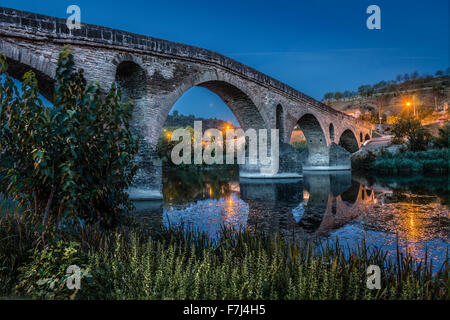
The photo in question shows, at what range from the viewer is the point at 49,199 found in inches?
116

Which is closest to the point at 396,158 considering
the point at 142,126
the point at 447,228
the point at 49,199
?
the point at 447,228

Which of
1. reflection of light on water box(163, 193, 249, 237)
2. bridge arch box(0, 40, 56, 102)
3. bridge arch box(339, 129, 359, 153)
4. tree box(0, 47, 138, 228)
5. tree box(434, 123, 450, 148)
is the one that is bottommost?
Result: reflection of light on water box(163, 193, 249, 237)

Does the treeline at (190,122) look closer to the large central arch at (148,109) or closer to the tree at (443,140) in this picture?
the tree at (443,140)

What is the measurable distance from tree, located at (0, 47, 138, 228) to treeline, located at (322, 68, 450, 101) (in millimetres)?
84086

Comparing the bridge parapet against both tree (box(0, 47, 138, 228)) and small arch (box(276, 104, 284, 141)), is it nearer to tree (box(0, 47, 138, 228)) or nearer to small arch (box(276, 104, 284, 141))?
tree (box(0, 47, 138, 228))

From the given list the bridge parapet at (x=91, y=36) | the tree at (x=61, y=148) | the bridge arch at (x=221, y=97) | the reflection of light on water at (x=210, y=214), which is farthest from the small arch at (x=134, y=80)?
the tree at (x=61, y=148)

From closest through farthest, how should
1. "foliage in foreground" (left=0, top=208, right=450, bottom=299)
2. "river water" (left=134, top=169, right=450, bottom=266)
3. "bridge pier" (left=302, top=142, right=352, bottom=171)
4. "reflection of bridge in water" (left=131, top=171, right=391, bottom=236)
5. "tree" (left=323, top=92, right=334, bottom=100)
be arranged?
"foliage in foreground" (left=0, top=208, right=450, bottom=299)
"river water" (left=134, top=169, right=450, bottom=266)
"reflection of bridge in water" (left=131, top=171, right=391, bottom=236)
"bridge pier" (left=302, top=142, right=352, bottom=171)
"tree" (left=323, top=92, right=334, bottom=100)

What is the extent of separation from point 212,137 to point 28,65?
2852cm

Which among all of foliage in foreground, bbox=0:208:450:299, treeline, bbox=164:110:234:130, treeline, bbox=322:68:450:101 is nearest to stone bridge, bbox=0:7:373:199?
foliage in foreground, bbox=0:208:450:299

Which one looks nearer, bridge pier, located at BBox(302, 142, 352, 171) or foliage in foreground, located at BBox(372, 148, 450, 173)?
foliage in foreground, located at BBox(372, 148, 450, 173)

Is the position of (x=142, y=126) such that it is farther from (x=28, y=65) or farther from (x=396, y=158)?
(x=396, y=158)

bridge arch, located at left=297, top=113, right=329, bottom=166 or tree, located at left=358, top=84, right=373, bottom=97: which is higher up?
tree, located at left=358, top=84, right=373, bottom=97

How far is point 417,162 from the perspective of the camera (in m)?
18.9

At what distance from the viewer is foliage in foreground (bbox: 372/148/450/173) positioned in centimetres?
1819
